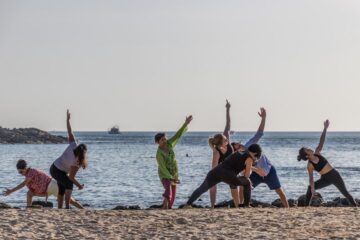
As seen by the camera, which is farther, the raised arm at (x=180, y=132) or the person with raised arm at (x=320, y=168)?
the person with raised arm at (x=320, y=168)

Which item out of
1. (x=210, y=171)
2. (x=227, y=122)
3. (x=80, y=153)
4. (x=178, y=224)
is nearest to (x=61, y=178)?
(x=80, y=153)

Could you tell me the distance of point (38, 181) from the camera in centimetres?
1611

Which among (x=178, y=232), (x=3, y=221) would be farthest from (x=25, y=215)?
(x=178, y=232)

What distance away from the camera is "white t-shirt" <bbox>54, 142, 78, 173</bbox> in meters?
15.6

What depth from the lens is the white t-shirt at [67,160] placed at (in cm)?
1562

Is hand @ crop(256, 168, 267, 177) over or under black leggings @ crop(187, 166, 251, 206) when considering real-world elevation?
over

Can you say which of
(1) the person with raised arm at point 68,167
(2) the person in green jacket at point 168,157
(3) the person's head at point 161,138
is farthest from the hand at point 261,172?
(1) the person with raised arm at point 68,167

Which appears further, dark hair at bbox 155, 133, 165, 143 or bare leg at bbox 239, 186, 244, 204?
bare leg at bbox 239, 186, 244, 204

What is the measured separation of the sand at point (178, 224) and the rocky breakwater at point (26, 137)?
14205 centimetres

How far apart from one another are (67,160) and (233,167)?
3.26 m

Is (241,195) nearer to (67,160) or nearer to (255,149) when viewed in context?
(255,149)

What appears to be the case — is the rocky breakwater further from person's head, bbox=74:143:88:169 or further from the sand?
the sand

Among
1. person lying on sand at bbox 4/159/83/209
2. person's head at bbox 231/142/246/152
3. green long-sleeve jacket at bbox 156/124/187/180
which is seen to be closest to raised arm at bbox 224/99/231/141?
person's head at bbox 231/142/246/152

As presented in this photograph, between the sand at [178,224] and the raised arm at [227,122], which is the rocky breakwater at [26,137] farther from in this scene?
the sand at [178,224]
